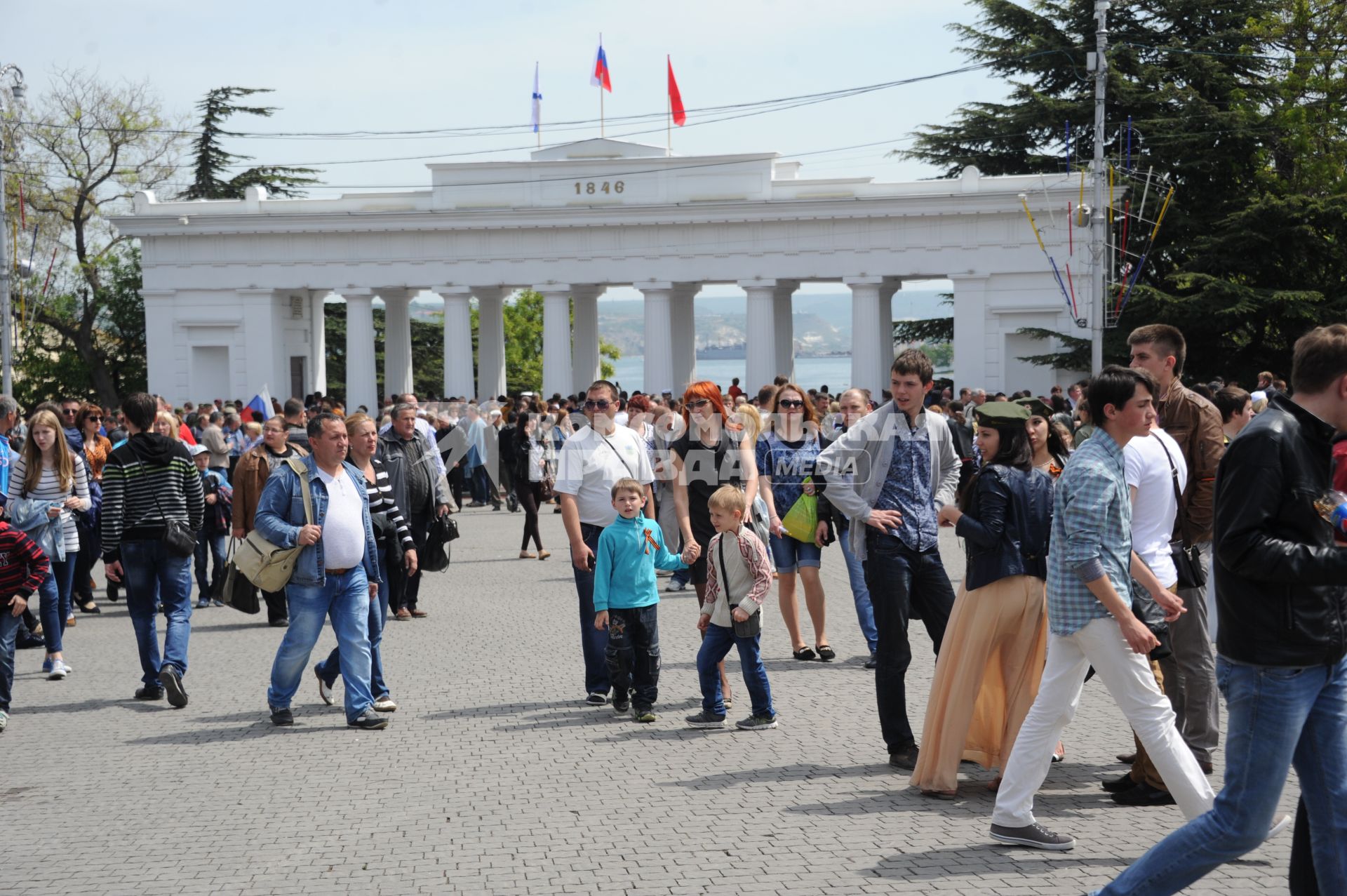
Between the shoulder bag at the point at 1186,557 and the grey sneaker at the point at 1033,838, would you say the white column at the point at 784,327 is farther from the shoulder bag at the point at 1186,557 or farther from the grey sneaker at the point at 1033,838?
the grey sneaker at the point at 1033,838

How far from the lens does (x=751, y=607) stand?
28.1ft

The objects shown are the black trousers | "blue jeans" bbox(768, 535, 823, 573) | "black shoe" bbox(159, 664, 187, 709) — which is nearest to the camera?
"black shoe" bbox(159, 664, 187, 709)

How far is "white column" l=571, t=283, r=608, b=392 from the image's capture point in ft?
178

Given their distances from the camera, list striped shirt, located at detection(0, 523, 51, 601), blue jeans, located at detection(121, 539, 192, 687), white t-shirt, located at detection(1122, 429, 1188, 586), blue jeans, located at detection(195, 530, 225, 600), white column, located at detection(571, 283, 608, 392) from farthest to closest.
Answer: white column, located at detection(571, 283, 608, 392) → blue jeans, located at detection(195, 530, 225, 600) → blue jeans, located at detection(121, 539, 192, 687) → striped shirt, located at detection(0, 523, 51, 601) → white t-shirt, located at detection(1122, 429, 1188, 586)

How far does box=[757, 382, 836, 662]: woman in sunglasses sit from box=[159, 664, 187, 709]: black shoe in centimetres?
437

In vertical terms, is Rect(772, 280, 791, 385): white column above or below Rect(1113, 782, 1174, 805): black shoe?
above

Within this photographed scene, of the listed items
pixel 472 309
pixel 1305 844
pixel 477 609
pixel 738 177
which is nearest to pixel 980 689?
Result: pixel 1305 844

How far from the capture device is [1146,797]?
680 centimetres

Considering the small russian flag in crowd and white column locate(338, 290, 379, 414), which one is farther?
white column locate(338, 290, 379, 414)

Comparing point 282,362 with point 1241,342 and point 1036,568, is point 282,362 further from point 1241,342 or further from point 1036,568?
point 1036,568

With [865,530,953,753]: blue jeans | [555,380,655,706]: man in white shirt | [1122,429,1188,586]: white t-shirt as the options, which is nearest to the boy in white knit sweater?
[555,380,655,706]: man in white shirt

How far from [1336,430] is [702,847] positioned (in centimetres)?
313

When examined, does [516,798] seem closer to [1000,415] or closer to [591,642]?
[591,642]

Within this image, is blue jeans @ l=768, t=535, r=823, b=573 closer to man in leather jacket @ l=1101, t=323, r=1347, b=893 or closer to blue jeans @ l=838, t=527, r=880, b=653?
blue jeans @ l=838, t=527, r=880, b=653
